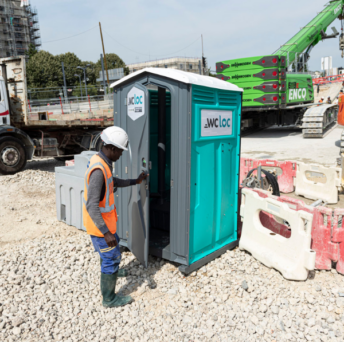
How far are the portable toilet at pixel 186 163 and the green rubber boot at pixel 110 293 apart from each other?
596 mm

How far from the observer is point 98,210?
304 cm

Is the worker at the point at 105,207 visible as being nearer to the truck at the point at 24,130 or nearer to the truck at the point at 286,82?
the truck at the point at 24,130

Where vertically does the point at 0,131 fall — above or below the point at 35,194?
above

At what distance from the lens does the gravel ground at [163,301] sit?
10.2 ft

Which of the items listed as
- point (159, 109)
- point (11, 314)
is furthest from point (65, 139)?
point (11, 314)

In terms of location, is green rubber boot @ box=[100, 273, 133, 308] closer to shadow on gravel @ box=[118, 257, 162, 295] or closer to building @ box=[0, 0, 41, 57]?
shadow on gravel @ box=[118, 257, 162, 295]

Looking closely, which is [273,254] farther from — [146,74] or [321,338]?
[146,74]

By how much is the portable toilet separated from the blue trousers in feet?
2.25

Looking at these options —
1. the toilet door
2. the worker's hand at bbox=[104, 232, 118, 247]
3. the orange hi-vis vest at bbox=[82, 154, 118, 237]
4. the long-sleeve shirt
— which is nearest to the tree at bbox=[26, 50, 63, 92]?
the toilet door

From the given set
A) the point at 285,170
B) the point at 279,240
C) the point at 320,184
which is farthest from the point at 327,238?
the point at 285,170

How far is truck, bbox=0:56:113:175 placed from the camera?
9734 mm

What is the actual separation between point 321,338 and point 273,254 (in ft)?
4.07

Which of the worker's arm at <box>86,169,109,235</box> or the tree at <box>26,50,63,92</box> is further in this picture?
the tree at <box>26,50,63,92</box>

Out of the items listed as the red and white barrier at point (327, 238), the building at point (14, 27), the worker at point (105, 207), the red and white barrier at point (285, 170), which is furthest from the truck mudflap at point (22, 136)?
the building at point (14, 27)
